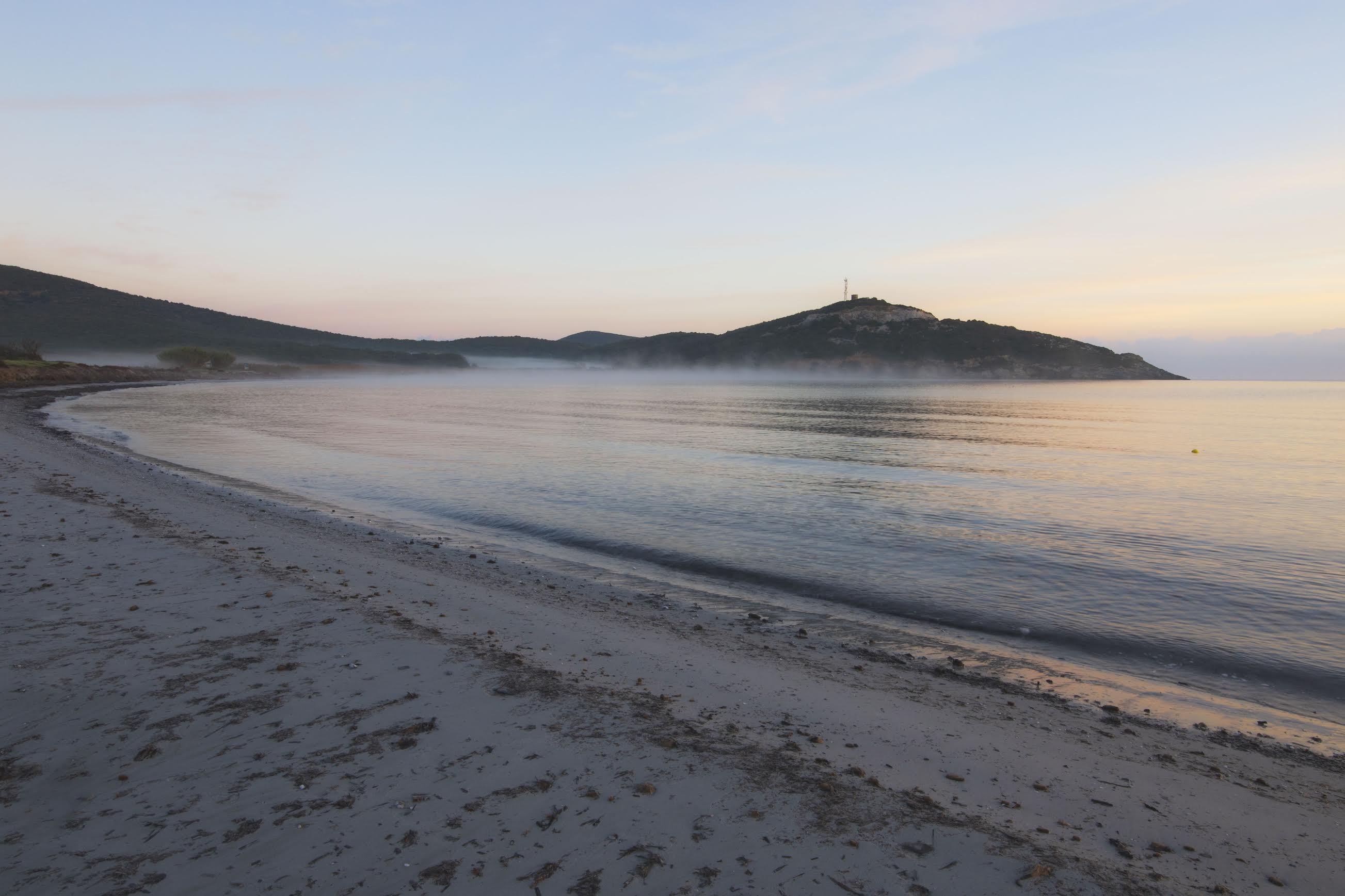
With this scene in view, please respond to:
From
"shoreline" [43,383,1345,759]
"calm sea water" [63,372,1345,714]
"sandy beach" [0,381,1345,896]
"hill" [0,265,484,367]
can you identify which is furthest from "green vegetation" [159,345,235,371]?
"sandy beach" [0,381,1345,896]

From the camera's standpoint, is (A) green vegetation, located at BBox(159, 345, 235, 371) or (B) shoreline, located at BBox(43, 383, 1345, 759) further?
(A) green vegetation, located at BBox(159, 345, 235, 371)

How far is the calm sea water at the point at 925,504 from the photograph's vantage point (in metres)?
11.0

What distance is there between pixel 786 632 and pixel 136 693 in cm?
752

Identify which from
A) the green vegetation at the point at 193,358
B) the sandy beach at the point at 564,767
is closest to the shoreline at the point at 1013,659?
the sandy beach at the point at 564,767

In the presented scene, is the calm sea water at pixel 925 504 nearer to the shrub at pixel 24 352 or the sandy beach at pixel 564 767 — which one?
the sandy beach at pixel 564 767

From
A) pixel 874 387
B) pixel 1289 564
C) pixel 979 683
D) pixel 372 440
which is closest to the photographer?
pixel 979 683

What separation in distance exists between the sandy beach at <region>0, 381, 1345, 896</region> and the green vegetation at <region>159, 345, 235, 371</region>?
166943 millimetres

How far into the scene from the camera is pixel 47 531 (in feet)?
40.4

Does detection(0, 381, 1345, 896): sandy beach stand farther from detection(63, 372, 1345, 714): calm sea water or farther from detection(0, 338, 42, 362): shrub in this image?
detection(0, 338, 42, 362): shrub

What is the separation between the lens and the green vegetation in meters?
145

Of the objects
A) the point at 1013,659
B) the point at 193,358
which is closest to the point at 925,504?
the point at 1013,659

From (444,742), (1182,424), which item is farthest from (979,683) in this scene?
(1182,424)

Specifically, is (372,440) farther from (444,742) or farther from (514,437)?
(444,742)

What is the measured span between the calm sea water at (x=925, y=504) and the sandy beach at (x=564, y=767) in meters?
4.00
